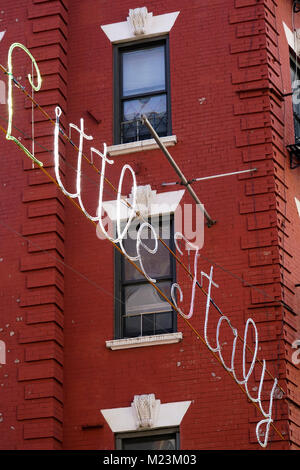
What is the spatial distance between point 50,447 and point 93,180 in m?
4.55

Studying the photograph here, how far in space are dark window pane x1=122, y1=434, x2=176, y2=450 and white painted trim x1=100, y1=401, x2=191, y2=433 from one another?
213mm

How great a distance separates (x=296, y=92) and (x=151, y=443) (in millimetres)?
6659

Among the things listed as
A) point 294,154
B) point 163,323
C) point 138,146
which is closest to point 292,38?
point 294,154

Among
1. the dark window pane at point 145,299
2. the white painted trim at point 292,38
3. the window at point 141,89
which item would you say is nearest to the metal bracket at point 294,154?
the window at point 141,89

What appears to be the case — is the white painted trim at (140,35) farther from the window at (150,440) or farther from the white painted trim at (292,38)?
the window at (150,440)

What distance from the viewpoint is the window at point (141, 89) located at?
1717 cm

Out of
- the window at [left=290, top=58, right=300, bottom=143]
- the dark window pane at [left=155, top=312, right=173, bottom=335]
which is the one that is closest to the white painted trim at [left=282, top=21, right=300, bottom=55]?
the window at [left=290, top=58, right=300, bottom=143]

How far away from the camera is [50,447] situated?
14.9 metres

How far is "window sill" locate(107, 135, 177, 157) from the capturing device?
1659 cm

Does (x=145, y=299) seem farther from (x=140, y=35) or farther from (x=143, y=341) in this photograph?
(x=140, y=35)

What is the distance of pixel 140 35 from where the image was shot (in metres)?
17.7
